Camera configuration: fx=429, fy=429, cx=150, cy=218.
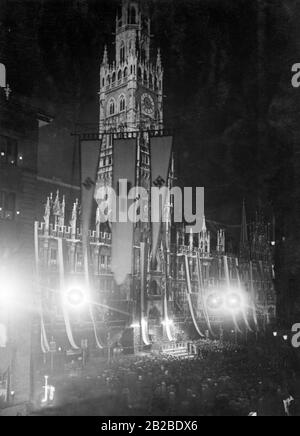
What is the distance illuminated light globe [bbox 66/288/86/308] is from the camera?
98.2 feet

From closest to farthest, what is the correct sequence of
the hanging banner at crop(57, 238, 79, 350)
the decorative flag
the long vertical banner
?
the decorative flag < the long vertical banner < the hanging banner at crop(57, 238, 79, 350)

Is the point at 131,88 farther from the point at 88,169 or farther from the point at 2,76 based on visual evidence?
the point at 2,76

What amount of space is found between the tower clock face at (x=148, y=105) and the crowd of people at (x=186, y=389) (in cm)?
2574

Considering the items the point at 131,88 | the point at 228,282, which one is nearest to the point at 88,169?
the point at 228,282

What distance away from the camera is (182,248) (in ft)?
134

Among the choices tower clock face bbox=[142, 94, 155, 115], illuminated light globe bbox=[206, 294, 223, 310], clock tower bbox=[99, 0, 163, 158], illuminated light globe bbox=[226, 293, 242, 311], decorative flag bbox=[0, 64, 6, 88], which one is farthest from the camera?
tower clock face bbox=[142, 94, 155, 115]

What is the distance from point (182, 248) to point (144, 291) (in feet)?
28.1

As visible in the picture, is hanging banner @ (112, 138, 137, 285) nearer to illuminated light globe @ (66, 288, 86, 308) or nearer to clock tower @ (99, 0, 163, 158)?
illuminated light globe @ (66, 288, 86, 308)

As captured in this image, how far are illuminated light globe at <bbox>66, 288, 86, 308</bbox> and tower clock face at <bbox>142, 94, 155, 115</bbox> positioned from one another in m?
21.1

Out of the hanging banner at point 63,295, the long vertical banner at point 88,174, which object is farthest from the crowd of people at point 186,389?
the long vertical banner at point 88,174

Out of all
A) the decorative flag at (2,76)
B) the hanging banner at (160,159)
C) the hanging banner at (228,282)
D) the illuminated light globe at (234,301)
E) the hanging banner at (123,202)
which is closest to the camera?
the decorative flag at (2,76)

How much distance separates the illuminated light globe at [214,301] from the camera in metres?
39.1

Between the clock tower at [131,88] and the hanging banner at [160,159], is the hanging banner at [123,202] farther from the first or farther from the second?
the clock tower at [131,88]

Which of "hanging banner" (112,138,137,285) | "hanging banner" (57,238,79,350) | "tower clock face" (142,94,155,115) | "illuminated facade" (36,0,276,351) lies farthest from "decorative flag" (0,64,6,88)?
"tower clock face" (142,94,155,115)
